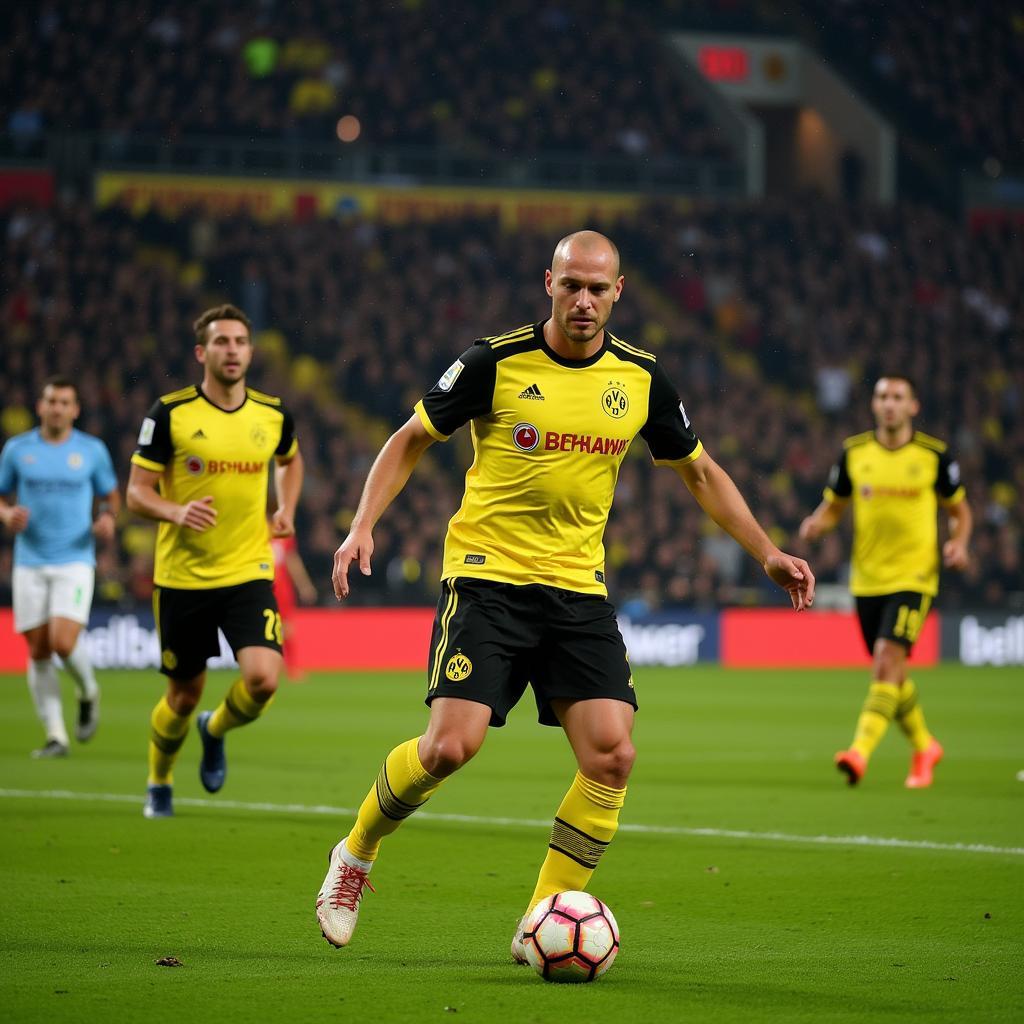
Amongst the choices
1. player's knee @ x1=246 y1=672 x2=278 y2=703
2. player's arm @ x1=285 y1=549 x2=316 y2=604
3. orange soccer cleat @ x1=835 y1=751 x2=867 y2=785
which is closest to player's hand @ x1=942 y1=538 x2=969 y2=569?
orange soccer cleat @ x1=835 y1=751 x2=867 y2=785

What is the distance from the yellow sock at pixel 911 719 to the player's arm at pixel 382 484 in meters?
6.58

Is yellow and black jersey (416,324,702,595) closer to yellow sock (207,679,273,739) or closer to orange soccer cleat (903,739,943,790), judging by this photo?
yellow sock (207,679,273,739)

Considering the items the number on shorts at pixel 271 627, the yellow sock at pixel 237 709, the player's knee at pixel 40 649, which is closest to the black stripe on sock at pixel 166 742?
the yellow sock at pixel 237 709

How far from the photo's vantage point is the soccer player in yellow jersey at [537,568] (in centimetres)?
620

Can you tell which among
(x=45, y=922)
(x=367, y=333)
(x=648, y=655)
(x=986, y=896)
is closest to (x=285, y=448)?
(x=45, y=922)

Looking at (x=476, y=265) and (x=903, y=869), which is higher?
(x=476, y=265)

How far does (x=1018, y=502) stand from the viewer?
1236 inches

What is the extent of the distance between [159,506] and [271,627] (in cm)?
89

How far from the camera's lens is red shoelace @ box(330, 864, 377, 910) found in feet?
20.7

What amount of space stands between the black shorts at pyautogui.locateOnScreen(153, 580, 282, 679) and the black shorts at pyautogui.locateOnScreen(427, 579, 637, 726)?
3554 mm

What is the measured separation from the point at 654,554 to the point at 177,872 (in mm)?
20399

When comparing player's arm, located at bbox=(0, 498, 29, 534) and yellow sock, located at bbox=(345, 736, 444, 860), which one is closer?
yellow sock, located at bbox=(345, 736, 444, 860)

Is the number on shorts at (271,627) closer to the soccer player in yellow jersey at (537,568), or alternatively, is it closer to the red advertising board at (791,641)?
the soccer player in yellow jersey at (537,568)

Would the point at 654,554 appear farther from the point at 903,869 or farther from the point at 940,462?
the point at 903,869
